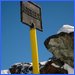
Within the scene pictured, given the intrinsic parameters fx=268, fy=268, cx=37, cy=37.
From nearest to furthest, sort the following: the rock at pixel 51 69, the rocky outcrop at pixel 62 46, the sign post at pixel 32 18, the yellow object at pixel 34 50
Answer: the yellow object at pixel 34 50 → the sign post at pixel 32 18 → the rock at pixel 51 69 → the rocky outcrop at pixel 62 46

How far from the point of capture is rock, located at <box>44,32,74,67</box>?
1431 centimetres

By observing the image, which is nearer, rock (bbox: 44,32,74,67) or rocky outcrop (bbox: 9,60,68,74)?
rocky outcrop (bbox: 9,60,68,74)

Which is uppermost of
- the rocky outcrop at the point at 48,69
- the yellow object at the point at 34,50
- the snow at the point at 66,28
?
the snow at the point at 66,28

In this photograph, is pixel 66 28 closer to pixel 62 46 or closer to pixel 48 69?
pixel 62 46

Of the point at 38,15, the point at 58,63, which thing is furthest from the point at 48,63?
the point at 38,15

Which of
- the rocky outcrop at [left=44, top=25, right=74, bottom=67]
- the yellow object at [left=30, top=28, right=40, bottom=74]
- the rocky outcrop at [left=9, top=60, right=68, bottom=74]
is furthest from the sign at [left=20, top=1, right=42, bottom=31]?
the rocky outcrop at [left=44, top=25, right=74, bottom=67]

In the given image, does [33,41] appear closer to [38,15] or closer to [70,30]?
[38,15]

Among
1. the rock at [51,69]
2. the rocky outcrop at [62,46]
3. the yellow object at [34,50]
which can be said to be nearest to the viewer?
the yellow object at [34,50]

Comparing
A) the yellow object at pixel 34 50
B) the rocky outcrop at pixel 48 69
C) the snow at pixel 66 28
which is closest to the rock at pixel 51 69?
the rocky outcrop at pixel 48 69

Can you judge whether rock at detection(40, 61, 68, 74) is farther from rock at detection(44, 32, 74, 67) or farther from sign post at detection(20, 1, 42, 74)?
sign post at detection(20, 1, 42, 74)

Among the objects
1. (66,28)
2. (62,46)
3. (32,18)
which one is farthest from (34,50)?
(62,46)

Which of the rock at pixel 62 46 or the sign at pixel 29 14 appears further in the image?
the rock at pixel 62 46

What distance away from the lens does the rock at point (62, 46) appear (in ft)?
46.9

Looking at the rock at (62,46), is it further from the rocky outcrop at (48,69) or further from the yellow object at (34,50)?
the yellow object at (34,50)
